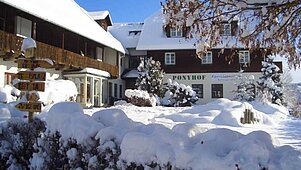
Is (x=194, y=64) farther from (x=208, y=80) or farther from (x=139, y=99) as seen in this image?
(x=139, y=99)

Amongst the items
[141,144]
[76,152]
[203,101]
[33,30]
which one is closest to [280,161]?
[141,144]

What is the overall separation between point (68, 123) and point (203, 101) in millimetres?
28334

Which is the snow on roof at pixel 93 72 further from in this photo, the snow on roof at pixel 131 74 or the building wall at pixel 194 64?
the building wall at pixel 194 64

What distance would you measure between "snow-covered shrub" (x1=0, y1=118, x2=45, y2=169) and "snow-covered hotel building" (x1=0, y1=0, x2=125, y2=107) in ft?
33.8

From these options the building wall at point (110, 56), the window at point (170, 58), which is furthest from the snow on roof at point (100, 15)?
the window at point (170, 58)

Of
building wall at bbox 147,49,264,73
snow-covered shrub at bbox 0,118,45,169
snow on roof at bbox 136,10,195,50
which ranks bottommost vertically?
snow-covered shrub at bbox 0,118,45,169

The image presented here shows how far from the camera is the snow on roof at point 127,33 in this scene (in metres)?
35.9

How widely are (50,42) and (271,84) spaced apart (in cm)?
1707

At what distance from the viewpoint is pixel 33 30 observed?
19.3 meters

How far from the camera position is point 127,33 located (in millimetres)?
38156

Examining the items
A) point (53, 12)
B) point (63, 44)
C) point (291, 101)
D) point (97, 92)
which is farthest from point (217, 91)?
point (53, 12)

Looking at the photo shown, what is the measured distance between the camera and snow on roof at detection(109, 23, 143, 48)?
3594 cm

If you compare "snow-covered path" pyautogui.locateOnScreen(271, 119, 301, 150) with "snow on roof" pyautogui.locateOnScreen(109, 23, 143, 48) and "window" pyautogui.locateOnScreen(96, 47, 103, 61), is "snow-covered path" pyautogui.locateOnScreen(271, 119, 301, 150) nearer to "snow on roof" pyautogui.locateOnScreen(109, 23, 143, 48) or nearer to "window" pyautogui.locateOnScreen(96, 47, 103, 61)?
"window" pyautogui.locateOnScreen(96, 47, 103, 61)

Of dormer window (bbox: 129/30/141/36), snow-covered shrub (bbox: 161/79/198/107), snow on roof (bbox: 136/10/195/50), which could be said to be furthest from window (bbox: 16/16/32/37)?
dormer window (bbox: 129/30/141/36)
